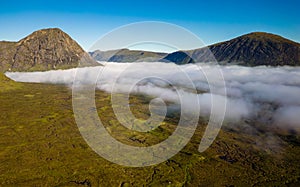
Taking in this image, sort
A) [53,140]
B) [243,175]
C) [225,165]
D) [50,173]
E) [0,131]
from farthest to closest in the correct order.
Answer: [0,131] → [53,140] → [225,165] → [243,175] → [50,173]

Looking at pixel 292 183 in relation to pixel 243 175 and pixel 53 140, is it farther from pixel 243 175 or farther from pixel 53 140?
pixel 53 140

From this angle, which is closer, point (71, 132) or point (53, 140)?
point (53, 140)

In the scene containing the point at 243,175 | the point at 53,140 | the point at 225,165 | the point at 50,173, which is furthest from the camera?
the point at 53,140

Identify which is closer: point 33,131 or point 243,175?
point 243,175

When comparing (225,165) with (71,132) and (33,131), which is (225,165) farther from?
(33,131)

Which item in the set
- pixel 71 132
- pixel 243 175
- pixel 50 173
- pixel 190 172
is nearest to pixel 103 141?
pixel 71 132

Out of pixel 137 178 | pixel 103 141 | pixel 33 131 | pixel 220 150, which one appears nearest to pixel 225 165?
pixel 220 150

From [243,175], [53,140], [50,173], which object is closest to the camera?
[50,173]
